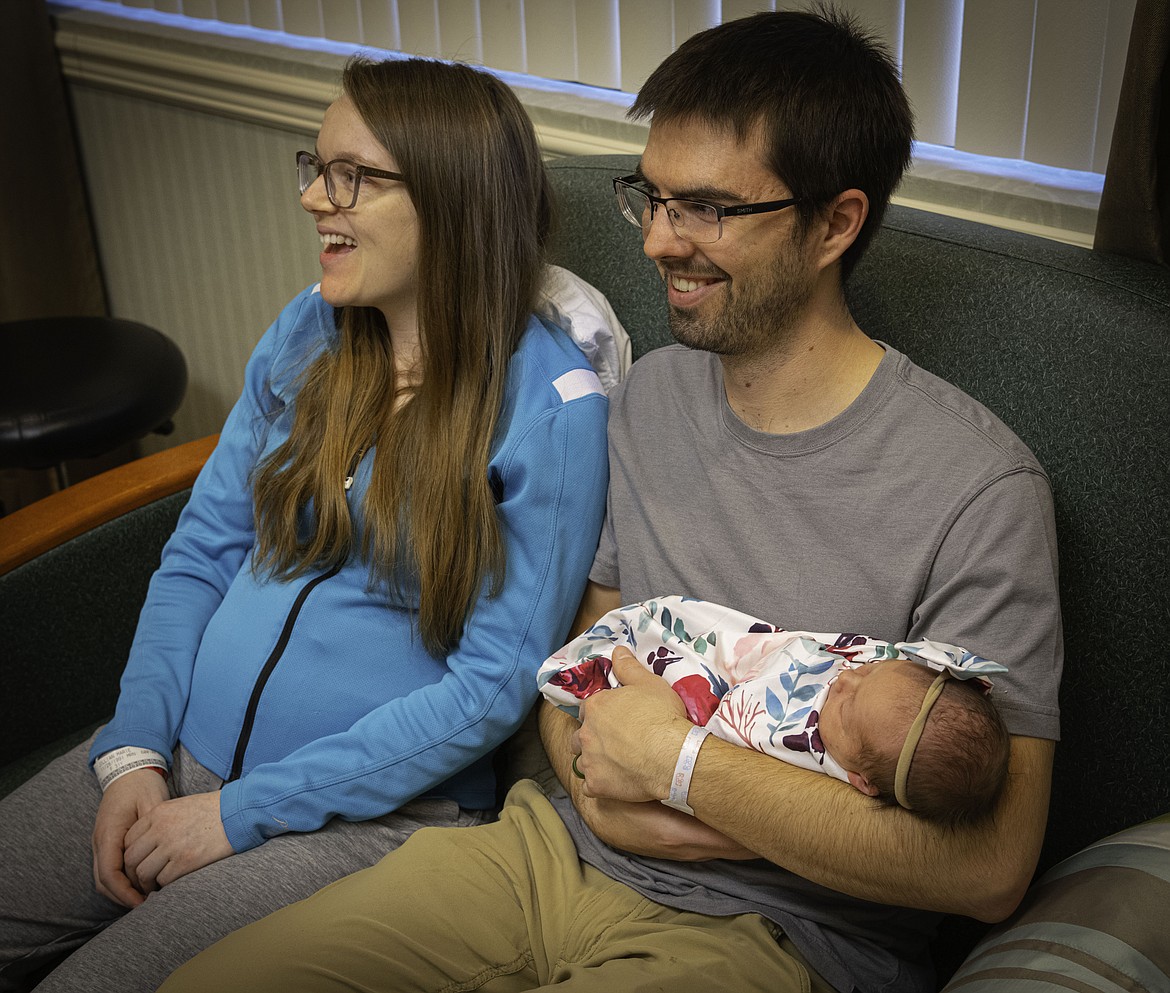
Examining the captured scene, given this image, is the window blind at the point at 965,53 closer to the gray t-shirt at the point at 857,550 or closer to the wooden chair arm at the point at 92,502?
the gray t-shirt at the point at 857,550

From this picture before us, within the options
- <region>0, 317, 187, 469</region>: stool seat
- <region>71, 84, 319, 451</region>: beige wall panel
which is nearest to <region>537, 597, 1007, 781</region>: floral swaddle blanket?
<region>0, 317, 187, 469</region>: stool seat

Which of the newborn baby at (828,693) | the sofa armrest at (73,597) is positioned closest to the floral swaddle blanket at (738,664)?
the newborn baby at (828,693)

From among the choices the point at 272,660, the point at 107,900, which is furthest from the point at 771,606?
the point at 107,900

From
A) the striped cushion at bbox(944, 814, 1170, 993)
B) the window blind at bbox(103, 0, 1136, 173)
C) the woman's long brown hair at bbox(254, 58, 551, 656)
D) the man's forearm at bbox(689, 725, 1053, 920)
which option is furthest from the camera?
the window blind at bbox(103, 0, 1136, 173)

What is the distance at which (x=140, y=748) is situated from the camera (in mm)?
1474

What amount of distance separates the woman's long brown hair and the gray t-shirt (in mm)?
206

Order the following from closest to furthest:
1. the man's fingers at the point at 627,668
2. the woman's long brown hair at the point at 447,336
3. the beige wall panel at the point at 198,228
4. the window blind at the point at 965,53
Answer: the man's fingers at the point at 627,668 < the woman's long brown hair at the point at 447,336 < the window blind at the point at 965,53 < the beige wall panel at the point at 198,228

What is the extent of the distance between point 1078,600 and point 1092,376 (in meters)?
0.23

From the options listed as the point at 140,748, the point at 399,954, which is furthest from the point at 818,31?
the point at 140,748

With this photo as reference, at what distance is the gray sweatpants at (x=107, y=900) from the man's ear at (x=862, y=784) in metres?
0.56

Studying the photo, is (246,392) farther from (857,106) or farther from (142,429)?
(857,106)

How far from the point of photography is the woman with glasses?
1.37 meters

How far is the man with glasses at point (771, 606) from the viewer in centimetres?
109

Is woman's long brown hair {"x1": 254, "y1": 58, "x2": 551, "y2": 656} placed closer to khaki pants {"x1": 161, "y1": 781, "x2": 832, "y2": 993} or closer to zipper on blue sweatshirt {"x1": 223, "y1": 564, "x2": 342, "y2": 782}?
zipper on blue sweatshirt {"x1": 223, "y1": 564, "x2": 342, "y2": 782}
